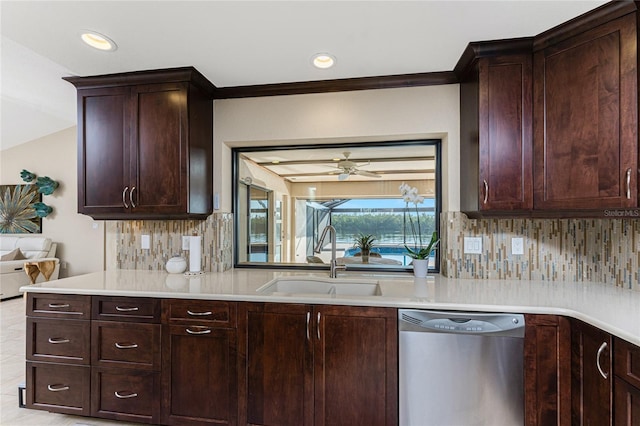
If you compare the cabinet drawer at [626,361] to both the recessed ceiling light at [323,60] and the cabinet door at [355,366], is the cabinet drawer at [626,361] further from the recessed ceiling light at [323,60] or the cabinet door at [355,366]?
the recessed ceiling light at [323,60]

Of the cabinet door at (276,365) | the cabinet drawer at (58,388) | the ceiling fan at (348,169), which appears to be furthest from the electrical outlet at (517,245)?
the cabinet drawer at (58,388)

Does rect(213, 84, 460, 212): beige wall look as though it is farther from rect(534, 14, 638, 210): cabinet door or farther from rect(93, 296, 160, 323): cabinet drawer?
rect(93, 296, 160, 323): cabinet drawer

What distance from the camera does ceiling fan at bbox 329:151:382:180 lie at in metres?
→ 2.72

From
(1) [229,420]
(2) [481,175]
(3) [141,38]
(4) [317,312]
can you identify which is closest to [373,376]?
(4) [317,312]

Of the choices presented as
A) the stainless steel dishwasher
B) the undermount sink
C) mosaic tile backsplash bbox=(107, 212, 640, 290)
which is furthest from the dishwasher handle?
mosaic tile backsplash bbox=(107, 212, 640, 290)

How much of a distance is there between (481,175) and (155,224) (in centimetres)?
246

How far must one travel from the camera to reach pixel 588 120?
5.59 ft

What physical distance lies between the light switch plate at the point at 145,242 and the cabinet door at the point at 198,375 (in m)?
1.02

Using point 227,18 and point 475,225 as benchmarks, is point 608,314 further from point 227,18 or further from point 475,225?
point 227,18

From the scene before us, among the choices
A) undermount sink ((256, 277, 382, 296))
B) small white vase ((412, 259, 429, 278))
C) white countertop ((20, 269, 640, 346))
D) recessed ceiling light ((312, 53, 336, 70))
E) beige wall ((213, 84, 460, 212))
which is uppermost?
recessed ceiling light ((312, 53, 336, 70))

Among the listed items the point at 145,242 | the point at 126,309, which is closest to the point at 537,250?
the point at 126,309

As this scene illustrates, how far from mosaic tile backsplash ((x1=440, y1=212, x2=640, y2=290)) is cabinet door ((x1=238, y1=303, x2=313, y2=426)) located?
3.93 ft

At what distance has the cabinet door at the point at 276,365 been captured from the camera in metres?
1.82

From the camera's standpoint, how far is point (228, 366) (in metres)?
1.89
